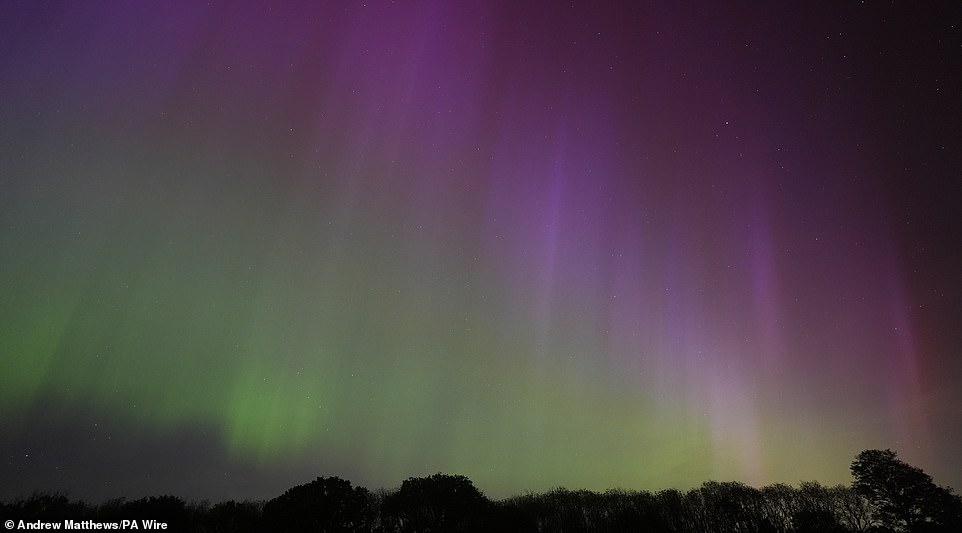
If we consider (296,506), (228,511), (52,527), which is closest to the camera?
(52,527)

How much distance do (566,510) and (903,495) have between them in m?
40.4

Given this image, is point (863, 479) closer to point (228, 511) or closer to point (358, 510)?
point (358, 510)

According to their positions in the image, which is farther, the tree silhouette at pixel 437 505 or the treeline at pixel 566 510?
the tree silhouette at pixel 437 505

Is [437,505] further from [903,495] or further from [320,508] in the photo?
[903,495]

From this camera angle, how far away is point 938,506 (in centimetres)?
5062

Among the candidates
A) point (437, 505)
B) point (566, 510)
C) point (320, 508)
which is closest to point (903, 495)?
point (566, 510)

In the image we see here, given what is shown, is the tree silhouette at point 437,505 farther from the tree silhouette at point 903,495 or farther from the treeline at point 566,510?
the tree silhouette at point 903,495

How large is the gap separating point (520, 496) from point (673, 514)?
100ft

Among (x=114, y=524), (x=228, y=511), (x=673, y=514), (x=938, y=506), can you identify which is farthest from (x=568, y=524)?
(x=114, y=524)

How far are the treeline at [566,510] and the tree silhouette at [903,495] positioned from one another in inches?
3.5

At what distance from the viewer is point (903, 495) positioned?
2074 inches

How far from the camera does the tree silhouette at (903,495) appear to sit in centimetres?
5050

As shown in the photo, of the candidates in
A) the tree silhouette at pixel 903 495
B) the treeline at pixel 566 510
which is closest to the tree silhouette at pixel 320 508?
the treeline at pixel 566 510

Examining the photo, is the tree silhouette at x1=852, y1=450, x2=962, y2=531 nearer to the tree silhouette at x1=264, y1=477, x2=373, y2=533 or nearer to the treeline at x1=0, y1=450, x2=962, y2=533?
the treeline at x1=0, y1=450, x2=962, y2=533
